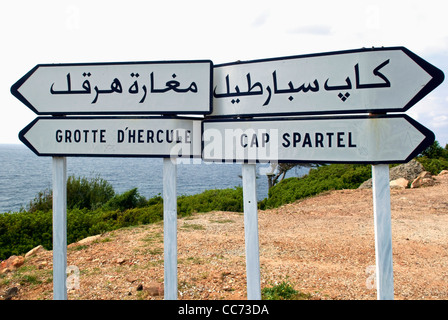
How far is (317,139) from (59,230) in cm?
273

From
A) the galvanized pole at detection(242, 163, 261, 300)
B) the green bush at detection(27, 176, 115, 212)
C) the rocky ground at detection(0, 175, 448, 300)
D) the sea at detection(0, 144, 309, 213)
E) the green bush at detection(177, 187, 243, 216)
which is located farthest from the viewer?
the sea at detection(0, 144, 309, 213)

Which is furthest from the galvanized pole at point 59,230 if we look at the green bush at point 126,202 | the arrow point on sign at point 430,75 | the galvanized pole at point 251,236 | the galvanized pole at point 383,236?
the green bush at point 126,202

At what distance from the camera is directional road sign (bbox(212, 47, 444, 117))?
2229 mm

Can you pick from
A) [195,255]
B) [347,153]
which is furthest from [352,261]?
[347,153]

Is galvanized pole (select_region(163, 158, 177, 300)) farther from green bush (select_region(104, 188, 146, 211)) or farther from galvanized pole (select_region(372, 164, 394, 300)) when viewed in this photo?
green bush (select_region(104, 188, 146, 211))

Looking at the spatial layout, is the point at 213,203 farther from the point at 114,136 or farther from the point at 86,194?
the point at 114,136

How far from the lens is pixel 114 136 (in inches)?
110

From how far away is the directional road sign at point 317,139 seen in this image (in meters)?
2.24

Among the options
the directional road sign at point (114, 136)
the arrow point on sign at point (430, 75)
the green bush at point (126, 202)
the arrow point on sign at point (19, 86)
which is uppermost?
the arrow point on sign at point (19, 86)

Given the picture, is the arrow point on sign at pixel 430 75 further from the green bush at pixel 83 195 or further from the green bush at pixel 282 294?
the green bush at pixel 83 195

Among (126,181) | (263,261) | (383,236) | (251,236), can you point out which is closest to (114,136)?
(251,236)

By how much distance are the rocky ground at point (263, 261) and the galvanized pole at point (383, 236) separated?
152cm

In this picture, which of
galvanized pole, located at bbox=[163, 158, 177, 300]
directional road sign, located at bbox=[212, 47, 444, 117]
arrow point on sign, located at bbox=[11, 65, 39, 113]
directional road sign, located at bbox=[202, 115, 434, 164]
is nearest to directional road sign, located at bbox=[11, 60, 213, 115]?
arrow point on sign, located at bbox=[11, 65, 39, 113]

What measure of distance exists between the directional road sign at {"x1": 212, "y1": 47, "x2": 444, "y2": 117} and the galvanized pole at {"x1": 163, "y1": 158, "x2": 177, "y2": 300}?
0.75 metres
